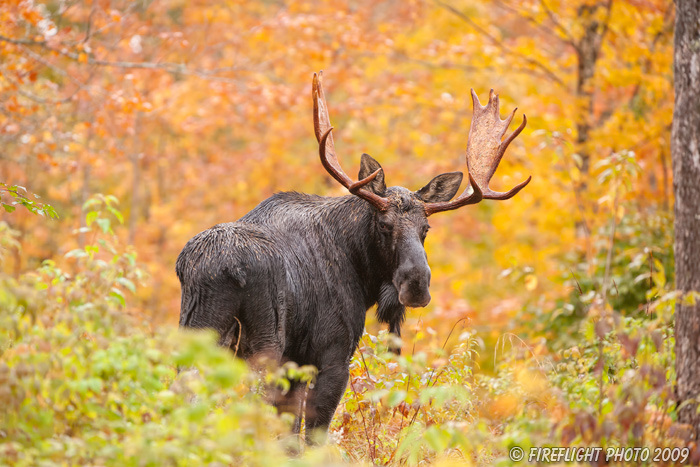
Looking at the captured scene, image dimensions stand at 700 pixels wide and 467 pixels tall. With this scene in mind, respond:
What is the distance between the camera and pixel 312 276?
4293 mm

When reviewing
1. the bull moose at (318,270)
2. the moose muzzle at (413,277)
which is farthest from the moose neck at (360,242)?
the moose muzzle at (413,277)

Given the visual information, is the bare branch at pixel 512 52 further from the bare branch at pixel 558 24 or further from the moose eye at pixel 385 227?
the moose eye at pixel 385 227

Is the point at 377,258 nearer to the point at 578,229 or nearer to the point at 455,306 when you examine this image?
the point at 578,229

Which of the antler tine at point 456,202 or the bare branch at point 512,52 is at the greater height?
the bare branch at point 512,52

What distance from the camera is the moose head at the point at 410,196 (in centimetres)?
427

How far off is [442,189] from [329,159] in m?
0.88

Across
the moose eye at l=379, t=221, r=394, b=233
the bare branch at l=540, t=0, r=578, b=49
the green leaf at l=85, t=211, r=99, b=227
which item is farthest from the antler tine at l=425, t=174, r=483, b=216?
the bare branch at l=540, t=0, r=578, b=49

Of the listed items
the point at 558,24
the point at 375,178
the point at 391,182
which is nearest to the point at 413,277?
the point at 375,178

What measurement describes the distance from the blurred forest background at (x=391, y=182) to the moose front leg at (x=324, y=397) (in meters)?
0.26

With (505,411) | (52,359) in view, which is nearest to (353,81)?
(505,411)

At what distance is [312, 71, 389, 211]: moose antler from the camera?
4.38 metres

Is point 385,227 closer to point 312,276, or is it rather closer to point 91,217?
point 312,276

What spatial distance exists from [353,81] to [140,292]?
6.89 metres

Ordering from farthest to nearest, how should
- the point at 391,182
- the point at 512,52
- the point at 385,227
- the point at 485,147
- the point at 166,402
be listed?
the point at 391,182 → the point at 512,52 → the point at 485,147 → the point at 385,227 → the point at 166,402
